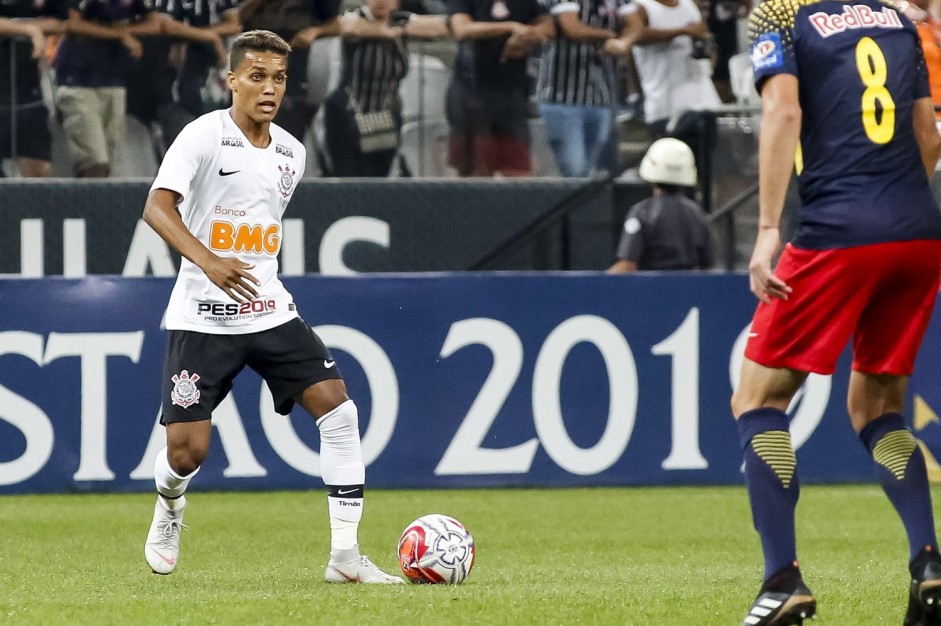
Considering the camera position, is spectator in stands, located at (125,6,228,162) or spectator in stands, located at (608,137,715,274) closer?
spectator in stands, located at (608,137,715,274)

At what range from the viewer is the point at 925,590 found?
5066 mm

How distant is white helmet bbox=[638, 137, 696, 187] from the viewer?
11539 millimetres

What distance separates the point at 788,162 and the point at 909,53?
25.8 inches

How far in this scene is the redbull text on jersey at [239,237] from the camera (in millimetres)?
6594

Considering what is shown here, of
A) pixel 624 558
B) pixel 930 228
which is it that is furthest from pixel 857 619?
pixel 624 558

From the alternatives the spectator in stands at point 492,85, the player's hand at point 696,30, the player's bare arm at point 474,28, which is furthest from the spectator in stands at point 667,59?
the player's bare arm at point 474,28

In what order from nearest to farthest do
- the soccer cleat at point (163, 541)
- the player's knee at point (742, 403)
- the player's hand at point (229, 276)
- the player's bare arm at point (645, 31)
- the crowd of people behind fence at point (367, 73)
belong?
1. the player's knee at point (742, 403)
2. the player's hand at point (229, 276)
3. the soccer cleat at point (163, 541)
4. the crowd of people behind fence at point (367, 73)
5. the player's bare arm at point (645, 31)

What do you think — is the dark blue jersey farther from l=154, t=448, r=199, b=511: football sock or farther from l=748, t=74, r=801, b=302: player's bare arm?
l=154, t=448, r=199, b=511: football sock

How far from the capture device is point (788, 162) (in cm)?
495

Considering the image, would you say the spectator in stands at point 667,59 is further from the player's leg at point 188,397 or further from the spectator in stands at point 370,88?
the player's leg at point 188,397

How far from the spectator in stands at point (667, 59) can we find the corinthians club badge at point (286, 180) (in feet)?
20.0

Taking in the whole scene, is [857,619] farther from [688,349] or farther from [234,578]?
[688,349]

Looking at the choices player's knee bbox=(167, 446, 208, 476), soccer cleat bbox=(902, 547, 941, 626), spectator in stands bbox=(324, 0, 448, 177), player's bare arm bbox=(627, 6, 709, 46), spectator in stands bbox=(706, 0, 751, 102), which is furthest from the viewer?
spectator in stands bbox=(706, 0, 751, 102)

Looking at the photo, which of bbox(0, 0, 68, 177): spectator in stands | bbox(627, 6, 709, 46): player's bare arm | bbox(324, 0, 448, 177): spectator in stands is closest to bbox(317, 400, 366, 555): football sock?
bbox(324, 0, 448, 177): spectator in stands
